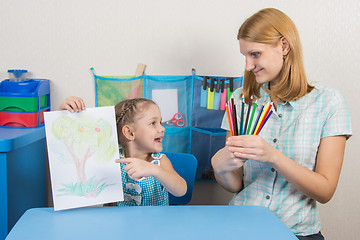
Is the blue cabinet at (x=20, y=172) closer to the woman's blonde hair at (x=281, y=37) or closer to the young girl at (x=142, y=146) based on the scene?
the young girl at (x=142, y=146)

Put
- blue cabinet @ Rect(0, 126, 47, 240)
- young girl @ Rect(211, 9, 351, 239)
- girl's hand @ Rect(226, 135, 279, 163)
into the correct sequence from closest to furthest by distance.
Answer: girl's hand @ Rect(226, 135, 279, 163), young girl @ Rect(211, 9, 351, 239), blue cabinet @ Rect(0, 126, 47, 240)

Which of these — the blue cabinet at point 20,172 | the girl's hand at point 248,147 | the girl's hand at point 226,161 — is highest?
the girl's hand at point 248,147

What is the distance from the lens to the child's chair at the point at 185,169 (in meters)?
1.35

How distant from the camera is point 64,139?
36.7 inches

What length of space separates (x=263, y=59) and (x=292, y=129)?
25 cm

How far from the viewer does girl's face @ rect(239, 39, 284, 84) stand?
1132 mm

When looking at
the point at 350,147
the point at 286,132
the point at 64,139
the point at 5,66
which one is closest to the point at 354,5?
the point at 350,147

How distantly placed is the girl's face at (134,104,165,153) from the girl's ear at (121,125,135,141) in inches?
0.5

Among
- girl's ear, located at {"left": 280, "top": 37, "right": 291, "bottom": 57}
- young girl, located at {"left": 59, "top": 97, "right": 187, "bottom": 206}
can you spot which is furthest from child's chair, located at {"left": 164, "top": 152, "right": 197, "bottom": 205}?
girl's ear, located at {"left": 280, "top": 37, "right": 291, "bottom": 57}

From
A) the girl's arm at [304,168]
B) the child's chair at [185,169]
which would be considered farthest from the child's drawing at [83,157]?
the child's chair at [185,169]

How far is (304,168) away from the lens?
3.50 feet

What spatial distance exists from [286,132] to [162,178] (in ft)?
1.49

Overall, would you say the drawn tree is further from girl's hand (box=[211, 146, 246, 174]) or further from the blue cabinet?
the blue cabinet

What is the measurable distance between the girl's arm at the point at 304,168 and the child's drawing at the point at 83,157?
0.33 metres
